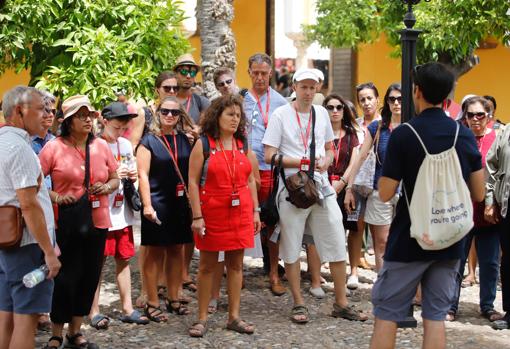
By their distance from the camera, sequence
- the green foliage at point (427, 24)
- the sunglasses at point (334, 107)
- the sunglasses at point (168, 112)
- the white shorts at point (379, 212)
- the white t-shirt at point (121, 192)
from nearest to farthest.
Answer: the white t-shirt at point (121, 192) → the sunglasses at point (168, 112) → the white shorts at point (379, 212) → the sunglasses at point (334, 107) → the green foliage at point (427, 24)

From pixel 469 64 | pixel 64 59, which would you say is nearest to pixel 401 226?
pixel 64 59

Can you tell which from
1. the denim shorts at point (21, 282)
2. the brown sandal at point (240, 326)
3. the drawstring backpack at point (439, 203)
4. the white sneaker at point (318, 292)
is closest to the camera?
the drawstring backpack at point (439, 203)

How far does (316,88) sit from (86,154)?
224 centimetres

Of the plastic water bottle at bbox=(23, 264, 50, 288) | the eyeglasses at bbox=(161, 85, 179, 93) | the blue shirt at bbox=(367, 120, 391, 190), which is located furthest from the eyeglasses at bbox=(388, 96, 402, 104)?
the plastic water bottle at bbox=(23, 264, 50, 288)

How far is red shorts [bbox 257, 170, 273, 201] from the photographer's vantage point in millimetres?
8289

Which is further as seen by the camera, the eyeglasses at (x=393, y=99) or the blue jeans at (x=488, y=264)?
the eyeglasses at (x=393, y=99)

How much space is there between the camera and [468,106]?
26.1 ft

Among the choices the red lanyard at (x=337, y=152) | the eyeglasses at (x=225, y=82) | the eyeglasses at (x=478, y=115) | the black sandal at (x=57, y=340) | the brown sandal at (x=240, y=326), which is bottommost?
the brown sandal at (x=240, y=326)

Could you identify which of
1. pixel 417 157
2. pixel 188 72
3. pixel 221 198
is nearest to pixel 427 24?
pixel 188 72

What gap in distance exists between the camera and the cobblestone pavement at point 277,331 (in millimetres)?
6938

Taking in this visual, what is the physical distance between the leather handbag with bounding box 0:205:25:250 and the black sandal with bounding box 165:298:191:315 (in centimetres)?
267

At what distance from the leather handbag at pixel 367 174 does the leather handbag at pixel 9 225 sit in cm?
413

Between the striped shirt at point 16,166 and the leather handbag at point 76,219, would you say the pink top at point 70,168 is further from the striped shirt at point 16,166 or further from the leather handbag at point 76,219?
the striped shirt at point 16,166

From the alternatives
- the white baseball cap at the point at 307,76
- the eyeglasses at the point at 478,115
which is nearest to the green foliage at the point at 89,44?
the white baseball cap at the point at 307,76
